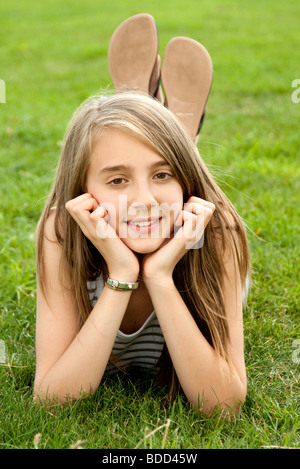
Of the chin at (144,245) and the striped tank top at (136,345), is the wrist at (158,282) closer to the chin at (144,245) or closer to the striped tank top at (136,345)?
the chin at (144,245)

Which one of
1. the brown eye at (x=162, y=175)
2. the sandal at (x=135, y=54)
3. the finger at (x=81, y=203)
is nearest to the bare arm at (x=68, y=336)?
the finger at (x=81, y=203)

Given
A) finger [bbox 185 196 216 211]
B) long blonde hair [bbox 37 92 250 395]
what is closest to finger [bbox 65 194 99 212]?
long blonde hair [bbox 37 92 250 395]

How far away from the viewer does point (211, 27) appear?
970 cm

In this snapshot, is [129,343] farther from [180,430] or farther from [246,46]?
[246,46]

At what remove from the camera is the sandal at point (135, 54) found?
3.59 metres

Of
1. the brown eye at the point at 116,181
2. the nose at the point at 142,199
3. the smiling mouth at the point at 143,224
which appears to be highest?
the brown eye at the point at 116,181

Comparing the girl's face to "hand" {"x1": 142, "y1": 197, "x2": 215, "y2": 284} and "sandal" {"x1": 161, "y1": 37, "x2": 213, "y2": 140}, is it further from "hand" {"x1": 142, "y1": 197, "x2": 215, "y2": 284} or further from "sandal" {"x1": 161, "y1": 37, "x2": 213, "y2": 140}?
"sandal" {"x1": 161, "y1": 37, "x2": 213, "y2": 140}

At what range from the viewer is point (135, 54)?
3604 millimetres

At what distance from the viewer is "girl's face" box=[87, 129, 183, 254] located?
6.60 feet

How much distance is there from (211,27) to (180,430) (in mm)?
8667

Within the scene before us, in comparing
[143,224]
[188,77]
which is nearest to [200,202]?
[143,224]

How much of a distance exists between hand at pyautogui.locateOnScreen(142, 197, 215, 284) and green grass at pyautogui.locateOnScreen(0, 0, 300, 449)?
459 mm

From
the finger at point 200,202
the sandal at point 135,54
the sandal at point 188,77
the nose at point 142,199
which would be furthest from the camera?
the sandal at point 135,54

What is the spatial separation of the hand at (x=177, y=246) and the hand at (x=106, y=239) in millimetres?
54
